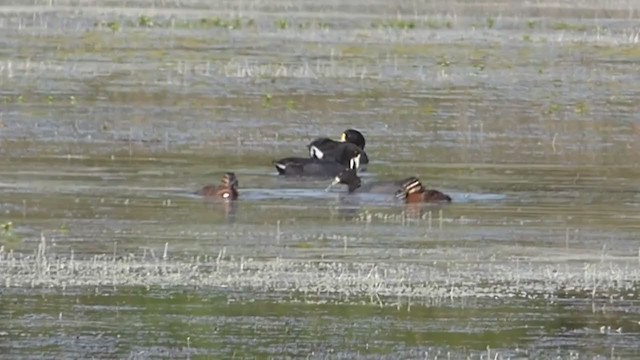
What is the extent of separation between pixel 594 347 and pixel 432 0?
132ft

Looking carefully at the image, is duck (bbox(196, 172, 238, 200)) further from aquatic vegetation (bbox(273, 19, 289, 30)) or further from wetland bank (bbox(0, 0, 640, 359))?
aquatic vegetation (bbox(273, 19, 289, 30))

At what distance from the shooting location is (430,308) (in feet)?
38.2

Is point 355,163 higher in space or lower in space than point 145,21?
lower

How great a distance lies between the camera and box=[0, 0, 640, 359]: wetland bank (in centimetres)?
1104

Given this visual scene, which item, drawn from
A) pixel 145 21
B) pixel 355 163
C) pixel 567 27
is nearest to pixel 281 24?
pixel 145 21

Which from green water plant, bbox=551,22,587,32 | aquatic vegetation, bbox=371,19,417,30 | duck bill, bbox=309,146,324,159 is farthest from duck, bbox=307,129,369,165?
green water plant, bbox=551,22,587,32

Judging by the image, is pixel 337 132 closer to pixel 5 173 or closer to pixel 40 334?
pixel 5 173

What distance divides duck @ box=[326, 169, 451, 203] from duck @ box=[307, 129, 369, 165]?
0.89 meters

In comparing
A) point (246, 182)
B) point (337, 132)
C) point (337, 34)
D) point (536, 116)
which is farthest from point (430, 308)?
point (337, 34)

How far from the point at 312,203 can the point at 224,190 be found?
2.42 feet

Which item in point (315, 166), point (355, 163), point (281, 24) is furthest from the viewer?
point (281, 24)

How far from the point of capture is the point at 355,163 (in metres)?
19.2

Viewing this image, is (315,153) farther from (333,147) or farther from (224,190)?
(224,190)

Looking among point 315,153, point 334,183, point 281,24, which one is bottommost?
point 334,183
